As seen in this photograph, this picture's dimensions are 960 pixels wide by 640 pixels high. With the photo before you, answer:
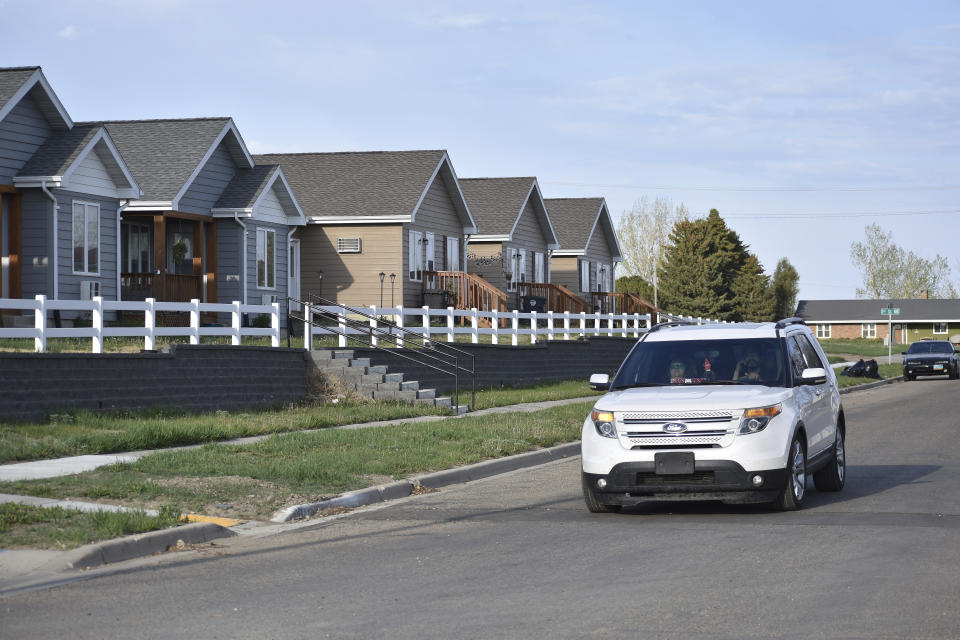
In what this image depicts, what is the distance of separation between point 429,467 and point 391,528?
376 centimetres

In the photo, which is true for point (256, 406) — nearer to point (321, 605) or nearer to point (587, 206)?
point (321, 605)

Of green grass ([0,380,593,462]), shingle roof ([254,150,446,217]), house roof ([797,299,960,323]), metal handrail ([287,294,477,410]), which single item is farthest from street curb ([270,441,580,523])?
house roof ([797,299,960,323])

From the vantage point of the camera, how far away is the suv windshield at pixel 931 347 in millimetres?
45094

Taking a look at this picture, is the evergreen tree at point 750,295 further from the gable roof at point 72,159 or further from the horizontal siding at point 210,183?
the gable roof at point 72,159

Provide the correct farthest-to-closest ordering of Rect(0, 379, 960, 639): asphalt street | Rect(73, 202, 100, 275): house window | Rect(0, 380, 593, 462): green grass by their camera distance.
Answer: Rect(73, 202, 100, 275): house window
Rect(0, 380, 593, 462): green grass
Rect(0, 379, 960, 639): asphalt street

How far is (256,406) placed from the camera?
70.3 feet

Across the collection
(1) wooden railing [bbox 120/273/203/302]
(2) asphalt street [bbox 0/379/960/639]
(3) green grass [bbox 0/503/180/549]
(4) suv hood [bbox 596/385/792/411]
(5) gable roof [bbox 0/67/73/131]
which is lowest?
(2) asphalt street [bbox 0/379/960/639]

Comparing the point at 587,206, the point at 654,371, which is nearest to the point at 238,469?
the point at 654,371

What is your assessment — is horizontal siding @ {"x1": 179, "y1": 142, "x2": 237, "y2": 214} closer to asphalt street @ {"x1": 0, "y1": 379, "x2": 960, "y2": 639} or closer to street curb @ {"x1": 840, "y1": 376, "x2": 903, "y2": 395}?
street curb @ {"x1": 840, "y1": 376, "x2": 903, "y2": 395}

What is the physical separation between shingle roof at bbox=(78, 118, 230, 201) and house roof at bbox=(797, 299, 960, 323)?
269 ft

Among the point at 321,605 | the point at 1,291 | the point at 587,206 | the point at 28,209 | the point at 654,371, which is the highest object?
the point at 587,206

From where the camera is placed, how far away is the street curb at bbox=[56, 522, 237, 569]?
8.96m

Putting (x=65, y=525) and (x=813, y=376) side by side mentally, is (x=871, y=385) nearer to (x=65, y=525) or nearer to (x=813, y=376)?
(x=813, y=376)

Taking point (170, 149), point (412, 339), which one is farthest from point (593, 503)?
point (170, 149)
